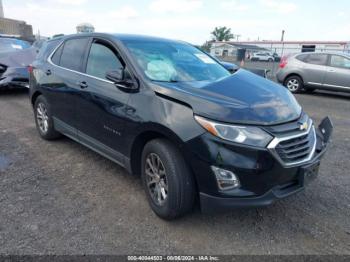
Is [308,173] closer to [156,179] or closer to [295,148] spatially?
[295,148]

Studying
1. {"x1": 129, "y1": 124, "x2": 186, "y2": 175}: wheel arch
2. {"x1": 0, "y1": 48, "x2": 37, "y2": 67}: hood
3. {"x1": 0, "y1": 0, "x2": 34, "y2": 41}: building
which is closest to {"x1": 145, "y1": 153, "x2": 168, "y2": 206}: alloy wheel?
{"x1": 129, "y1": 124, "x2": 186, "y2": 175}: wheel arch

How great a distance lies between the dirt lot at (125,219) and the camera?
254 centimetres

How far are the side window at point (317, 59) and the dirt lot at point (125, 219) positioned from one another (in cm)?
755

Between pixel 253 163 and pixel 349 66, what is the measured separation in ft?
31.7

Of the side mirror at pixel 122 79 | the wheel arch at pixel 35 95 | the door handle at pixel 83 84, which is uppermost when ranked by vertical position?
the side mirror at pixel 122 79

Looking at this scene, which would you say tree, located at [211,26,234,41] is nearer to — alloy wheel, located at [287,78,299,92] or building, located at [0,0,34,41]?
building, located at [0,0,34,41]

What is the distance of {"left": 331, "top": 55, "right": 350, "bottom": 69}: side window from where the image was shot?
1020cm

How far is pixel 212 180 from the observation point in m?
2.44

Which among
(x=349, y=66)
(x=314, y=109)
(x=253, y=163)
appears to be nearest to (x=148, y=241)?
(x=253, y=163)

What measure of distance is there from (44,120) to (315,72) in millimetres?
9237

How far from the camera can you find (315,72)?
10.6m

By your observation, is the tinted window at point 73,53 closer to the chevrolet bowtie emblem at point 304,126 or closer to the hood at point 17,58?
the chevrolet bowtie emblem at point 304,126

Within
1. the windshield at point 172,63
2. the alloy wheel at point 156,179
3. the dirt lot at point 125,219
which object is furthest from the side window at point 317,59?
the alloy wheel at point 156,179

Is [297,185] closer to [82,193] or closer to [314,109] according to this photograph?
[82,193]
